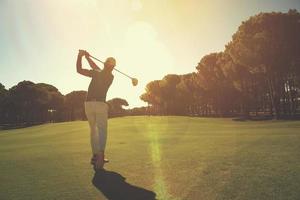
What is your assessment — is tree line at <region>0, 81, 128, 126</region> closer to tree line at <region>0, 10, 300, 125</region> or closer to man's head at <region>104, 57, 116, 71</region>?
A: tree line at <region>0, 10, 300, 125</region>

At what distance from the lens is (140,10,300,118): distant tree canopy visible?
150 feet

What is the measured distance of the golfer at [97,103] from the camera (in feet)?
27.7

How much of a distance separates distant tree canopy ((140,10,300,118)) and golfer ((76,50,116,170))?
39954 mm

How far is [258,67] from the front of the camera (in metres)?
48.3

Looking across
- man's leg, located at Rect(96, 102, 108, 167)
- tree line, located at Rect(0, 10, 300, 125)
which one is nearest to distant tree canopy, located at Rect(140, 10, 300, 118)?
tree line, located at Rect(0, 10, 300, 125)

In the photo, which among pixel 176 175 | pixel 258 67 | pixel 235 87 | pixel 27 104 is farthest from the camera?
pixel 27 104

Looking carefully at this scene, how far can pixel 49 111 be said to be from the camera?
406 feet

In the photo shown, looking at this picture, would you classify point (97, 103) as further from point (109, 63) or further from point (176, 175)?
point (176, 175)

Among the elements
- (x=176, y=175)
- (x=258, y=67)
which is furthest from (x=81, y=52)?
(x=258, y=67)

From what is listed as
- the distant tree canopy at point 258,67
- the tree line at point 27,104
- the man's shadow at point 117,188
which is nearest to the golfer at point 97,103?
the man's shadow at point 117,188

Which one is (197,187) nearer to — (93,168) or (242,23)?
(93,168)

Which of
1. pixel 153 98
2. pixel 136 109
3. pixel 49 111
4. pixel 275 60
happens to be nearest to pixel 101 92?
pixel 275 60

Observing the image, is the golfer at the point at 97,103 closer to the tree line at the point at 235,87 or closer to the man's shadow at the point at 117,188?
the man's shadow at the point at 117,188

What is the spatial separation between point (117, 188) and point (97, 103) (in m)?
3.32
